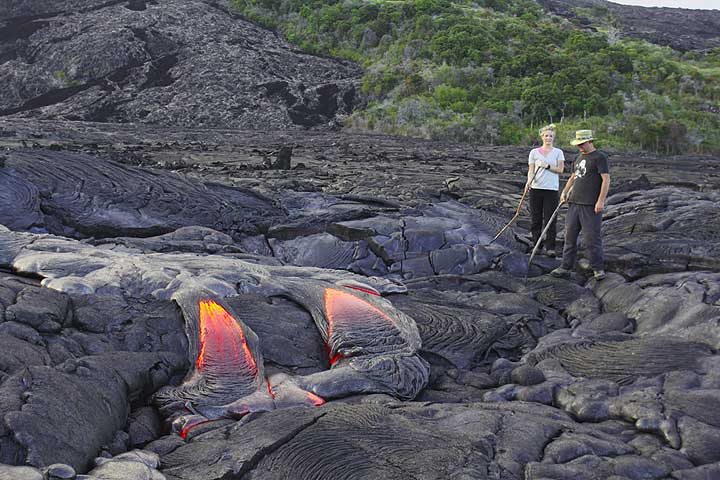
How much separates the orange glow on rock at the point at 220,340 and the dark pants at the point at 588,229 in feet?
16.3

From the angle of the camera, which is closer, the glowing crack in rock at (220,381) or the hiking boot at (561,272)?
the glowing crack in rock at (220,381)

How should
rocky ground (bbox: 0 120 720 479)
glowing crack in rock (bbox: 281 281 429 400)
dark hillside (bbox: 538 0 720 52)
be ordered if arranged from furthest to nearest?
dark hillside (bbox: 538 0 720 52), glowing crack in rock (bbox: 281 281 429 400), rocky ground (bbox: 0 120 720 479)

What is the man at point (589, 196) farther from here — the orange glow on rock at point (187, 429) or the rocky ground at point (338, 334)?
the orange glow on rock at point (187, 429)

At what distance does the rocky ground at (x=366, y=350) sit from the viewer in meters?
4.20

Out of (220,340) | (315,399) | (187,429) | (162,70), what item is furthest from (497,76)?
(187,429)

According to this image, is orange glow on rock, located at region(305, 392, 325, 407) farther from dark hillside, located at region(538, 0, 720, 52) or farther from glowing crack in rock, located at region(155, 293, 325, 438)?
dark hillside, located at region(538, 0, 720, 52)

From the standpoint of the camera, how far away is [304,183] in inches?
568

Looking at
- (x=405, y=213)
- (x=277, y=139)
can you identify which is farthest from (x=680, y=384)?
(x=277, y=139)

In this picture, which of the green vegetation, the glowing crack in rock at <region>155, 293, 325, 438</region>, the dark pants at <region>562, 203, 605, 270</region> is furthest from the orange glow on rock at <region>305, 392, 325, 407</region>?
the green vegetation

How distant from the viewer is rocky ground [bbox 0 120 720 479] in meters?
4.20

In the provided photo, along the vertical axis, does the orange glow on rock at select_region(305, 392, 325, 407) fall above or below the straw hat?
below

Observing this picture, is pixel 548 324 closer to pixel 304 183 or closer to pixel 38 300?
pixel 38 300

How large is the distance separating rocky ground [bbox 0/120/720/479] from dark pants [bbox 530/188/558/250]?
1.45 ft

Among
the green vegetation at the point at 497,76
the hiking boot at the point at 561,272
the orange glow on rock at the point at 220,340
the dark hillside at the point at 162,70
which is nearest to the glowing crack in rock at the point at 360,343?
the orange glow on rock at the point at 220,340
